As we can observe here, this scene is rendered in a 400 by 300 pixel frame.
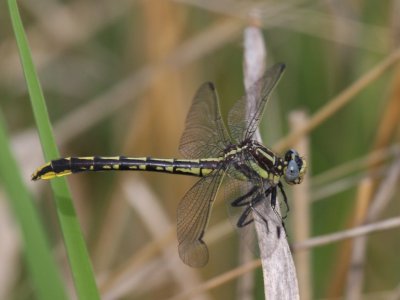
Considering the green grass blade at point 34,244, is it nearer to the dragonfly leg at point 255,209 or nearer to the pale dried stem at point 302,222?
the dragonfly leg at point 255,209

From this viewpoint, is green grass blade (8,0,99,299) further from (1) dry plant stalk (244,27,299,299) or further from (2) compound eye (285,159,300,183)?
(2) compound eye (285,159,300,183)

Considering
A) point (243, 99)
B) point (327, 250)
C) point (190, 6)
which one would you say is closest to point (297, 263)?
point (327, 250)

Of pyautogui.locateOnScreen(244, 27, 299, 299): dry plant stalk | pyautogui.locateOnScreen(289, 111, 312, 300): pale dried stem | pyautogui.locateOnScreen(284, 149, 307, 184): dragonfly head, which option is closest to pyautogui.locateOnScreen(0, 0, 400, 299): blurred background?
pyautogui.locateOnScreen(289, 111, 312, 300): pale dried stem

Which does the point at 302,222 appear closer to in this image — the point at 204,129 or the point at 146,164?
the point at 204,129

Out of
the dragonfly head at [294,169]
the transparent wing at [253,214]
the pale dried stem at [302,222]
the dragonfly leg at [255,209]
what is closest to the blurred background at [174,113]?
the pale dried stem at [302,222]

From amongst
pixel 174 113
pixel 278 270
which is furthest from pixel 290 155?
pixel 174 113
